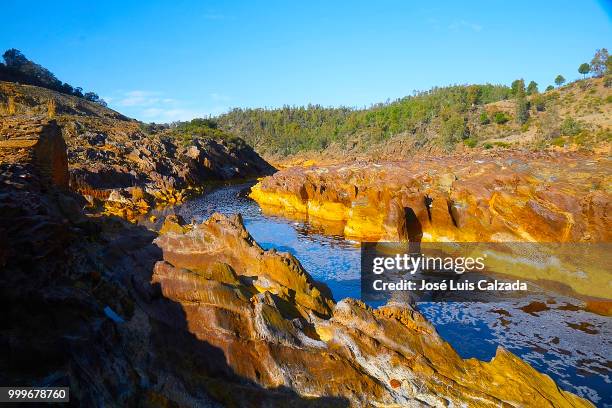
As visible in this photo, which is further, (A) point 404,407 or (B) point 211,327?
(B) point 211,327

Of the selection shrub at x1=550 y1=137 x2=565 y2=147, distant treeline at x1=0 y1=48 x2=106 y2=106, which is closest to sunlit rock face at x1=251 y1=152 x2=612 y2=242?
shrub at x1=550 y1=137 x2=565 y2=147

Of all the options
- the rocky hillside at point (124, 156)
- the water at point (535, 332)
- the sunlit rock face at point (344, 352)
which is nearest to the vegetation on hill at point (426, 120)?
the rocky hillside at point (124, 156)

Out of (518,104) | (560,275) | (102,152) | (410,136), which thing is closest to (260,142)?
(410,136)

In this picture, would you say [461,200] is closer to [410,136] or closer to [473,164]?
[473,164]

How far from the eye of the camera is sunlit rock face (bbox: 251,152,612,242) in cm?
2064

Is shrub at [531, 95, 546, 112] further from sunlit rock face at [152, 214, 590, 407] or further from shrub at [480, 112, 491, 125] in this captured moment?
sunlit rock face at [152, 214, 590, 407]

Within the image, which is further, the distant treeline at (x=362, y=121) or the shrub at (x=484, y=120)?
the distant treeline at (x=362, y=121)

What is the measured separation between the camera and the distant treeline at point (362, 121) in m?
85.0

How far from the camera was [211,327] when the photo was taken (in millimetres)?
8531

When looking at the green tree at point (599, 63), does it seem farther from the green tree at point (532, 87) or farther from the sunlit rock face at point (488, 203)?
the sunlit rock face at point (488, 203)

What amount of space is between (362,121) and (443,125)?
33.2 m

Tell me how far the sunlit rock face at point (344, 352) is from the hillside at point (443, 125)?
49.0m

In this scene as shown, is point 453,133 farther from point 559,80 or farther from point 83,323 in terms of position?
point 83,323

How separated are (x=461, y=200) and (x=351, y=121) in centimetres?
8852
